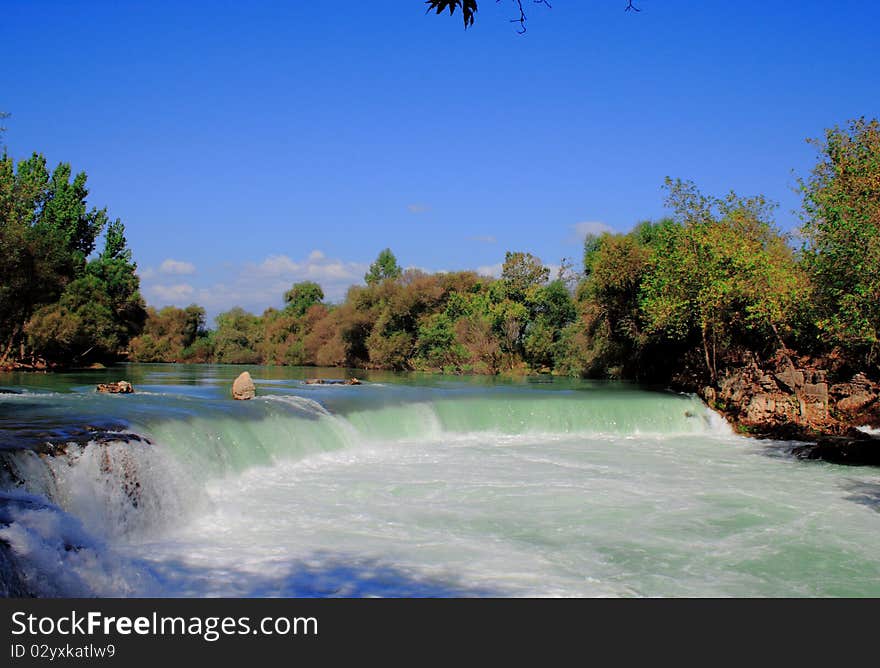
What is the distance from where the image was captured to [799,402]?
19.0m

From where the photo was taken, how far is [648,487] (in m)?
11.9

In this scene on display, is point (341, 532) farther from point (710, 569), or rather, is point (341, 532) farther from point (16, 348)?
point (16, 348)

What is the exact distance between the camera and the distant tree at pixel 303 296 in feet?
214

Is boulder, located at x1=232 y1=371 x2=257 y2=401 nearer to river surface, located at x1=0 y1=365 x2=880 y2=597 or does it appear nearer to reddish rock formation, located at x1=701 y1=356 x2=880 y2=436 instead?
river surface, located at x1=0 y1=365 x2=880 y2=597

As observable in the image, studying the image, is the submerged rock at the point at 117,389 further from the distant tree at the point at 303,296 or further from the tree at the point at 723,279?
the distant tree at the point at 303,296

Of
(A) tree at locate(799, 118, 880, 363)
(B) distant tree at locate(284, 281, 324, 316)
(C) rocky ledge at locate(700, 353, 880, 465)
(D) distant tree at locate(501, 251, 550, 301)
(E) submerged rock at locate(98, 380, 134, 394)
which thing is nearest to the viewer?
(A) tree at locate(799, 118, 880, 363)

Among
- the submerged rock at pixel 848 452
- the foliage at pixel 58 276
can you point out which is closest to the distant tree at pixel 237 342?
the foliage at pixel 58 276

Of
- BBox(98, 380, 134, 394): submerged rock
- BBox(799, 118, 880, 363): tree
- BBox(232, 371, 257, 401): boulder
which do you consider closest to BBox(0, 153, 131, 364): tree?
BBox(98, 380, 134, 394): submerged rock

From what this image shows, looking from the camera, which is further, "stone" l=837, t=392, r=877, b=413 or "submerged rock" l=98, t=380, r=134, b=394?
"submerged rock" l=98, t=380, r=134, b=394

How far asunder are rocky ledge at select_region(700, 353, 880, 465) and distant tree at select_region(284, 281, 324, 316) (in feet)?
161

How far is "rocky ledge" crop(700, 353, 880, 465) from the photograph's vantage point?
1820 cm

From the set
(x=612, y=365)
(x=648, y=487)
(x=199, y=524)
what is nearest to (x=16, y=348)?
(x=612, y=365)

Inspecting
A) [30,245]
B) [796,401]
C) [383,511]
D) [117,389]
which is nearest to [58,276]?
[30,245]

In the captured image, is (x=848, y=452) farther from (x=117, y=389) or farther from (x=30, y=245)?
(x=30, y=245)
